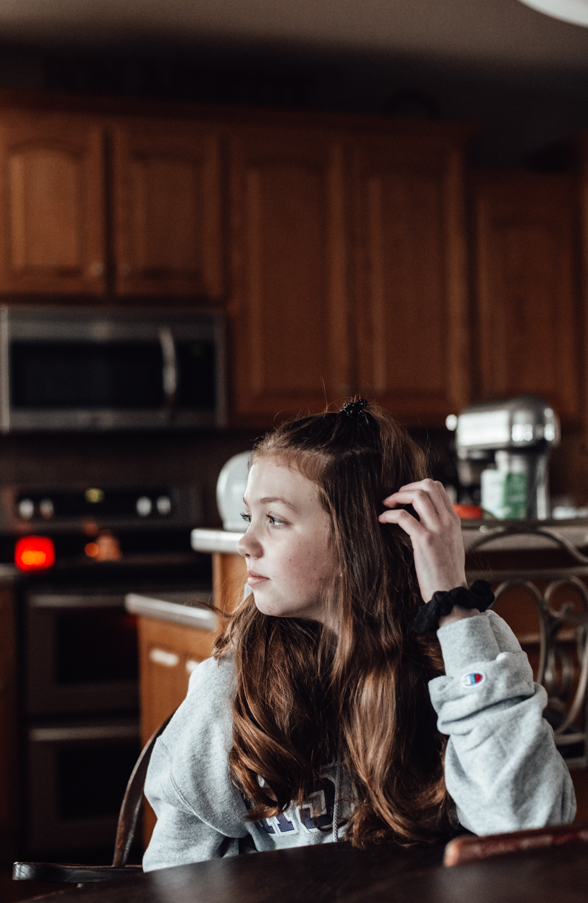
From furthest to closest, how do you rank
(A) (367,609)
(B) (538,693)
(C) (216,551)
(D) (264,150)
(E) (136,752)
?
(D) (264,150) < (E) (136,752) < (C) (216,551) < (A) (367,609) < (B) (538,693)

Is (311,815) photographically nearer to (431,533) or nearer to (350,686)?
(350,686)

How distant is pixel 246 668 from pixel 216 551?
0.68 m

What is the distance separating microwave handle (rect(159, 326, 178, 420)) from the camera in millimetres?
3104

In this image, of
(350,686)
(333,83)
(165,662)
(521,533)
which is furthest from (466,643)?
(333,83)

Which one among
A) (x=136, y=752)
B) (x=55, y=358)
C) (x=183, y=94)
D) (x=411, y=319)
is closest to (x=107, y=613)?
(x=136, y=752)

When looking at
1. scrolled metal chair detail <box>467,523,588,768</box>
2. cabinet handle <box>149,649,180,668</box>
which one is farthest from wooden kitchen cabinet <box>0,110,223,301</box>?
scrolled metal chair detail <box>467,523,588,768</box>

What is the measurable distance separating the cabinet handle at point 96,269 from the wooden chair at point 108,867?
85.8 inches

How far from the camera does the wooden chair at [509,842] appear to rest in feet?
2.07

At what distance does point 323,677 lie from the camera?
1.00 metres

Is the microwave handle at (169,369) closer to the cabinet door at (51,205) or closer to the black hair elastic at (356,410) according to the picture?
the cabinet door at (51,205)

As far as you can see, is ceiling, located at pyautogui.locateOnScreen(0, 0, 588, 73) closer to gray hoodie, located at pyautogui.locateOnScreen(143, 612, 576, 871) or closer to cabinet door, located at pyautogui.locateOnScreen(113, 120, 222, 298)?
cabinet door, located at pyautogui.locateOnScreen(113, 120, 222, 298)

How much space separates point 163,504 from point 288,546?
238cm

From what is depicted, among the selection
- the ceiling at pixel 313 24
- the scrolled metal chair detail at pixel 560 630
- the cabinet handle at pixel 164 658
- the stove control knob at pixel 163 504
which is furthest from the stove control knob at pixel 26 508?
the scrolled metal chair detail at pixel 560 630

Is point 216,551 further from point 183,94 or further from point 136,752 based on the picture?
point 183,94
